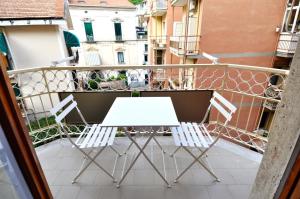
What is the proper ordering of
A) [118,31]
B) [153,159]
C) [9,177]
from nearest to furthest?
1. [9,177]
2. [153,159]
3. [118,31]

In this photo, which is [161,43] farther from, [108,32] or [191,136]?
[191,136]

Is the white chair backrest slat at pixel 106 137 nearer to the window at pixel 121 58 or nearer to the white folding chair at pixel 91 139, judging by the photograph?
the white folding chair at pixel 91 139

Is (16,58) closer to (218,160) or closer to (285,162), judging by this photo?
(218,160)

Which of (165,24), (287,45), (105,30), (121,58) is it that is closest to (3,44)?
(165,24)

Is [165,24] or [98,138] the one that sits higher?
[165,24]

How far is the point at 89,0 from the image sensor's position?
42.2 ft

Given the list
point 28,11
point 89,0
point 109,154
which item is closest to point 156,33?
point 89,0

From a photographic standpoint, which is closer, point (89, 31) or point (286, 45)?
point (286, 45)

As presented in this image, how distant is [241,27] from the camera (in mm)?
5719

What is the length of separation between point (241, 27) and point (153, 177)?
19.0 ft

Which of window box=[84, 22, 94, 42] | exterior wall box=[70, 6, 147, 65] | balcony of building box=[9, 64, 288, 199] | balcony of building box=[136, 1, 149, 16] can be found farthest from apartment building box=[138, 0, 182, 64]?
balcony of building box=[9, 64, 288, 199]

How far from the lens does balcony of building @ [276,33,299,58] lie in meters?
5.43

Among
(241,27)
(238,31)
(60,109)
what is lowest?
(60,109)

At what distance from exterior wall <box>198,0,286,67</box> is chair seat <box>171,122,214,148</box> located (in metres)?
4.49
